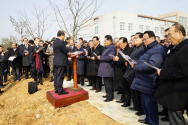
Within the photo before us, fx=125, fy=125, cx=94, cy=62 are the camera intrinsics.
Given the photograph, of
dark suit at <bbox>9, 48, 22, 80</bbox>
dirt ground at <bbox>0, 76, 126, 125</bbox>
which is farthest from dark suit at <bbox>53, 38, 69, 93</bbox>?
dark suit at <bbox>9, 48, 22, 80</bbox>

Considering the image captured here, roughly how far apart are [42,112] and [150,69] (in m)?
3.26

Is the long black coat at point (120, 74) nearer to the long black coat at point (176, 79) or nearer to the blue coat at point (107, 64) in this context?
the blue coat at point (107, 64)

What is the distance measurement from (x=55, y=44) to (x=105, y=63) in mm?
1653

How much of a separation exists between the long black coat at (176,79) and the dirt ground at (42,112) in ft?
4.38

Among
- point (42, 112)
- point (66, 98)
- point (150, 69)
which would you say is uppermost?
point (150, 69)

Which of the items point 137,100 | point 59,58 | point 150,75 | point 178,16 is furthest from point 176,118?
point 178,16

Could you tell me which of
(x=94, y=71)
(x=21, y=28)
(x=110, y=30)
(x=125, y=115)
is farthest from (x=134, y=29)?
(x=125, y=115)

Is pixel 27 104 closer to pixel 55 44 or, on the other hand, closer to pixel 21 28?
pixel 55 44

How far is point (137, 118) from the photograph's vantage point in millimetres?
3029

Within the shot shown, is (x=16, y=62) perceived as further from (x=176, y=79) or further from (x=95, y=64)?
(x=176, y=79)

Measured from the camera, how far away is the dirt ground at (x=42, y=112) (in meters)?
3.02

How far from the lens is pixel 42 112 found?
3754mm

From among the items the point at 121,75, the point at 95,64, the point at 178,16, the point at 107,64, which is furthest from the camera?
the point at 178,16

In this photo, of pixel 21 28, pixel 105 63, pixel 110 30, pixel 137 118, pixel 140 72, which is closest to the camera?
pixel 140 72
